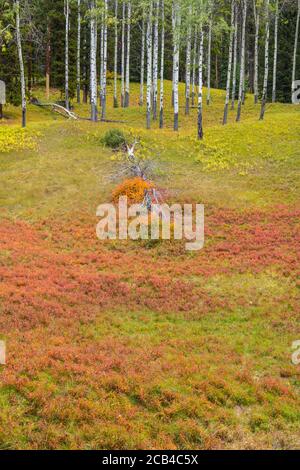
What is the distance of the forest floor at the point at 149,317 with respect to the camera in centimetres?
922

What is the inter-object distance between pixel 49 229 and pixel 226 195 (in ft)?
33.1

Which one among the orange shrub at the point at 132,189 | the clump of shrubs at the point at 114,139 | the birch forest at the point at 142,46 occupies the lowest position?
the orange shrub at the point at 132,189

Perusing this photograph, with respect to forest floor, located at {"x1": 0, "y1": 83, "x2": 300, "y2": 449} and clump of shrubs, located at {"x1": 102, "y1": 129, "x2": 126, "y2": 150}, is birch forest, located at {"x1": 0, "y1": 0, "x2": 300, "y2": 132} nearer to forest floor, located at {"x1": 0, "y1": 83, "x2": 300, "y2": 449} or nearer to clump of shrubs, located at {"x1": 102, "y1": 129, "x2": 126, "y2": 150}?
clump of shrubs, located at {"x1": 102, "y1": 129, "x2": 126, "y2": 150}

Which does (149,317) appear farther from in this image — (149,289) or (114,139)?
(114,139)

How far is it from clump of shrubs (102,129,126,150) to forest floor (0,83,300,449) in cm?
372

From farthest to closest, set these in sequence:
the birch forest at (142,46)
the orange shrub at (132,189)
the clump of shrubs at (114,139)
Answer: the birch forest at (142,46), the clump of shrubs at (114,139), the orange shrub at (132,189)

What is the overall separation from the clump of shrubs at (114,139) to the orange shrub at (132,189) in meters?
8.22

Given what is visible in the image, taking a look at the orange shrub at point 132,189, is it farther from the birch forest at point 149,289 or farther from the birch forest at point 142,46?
the birch forest at point 142,46

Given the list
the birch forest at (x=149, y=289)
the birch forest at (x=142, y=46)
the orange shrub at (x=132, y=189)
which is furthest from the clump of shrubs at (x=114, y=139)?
the orange shrub at (x=132, y=189)

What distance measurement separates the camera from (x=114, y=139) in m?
32.1

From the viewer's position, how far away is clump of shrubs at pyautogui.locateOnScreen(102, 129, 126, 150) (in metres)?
32.1

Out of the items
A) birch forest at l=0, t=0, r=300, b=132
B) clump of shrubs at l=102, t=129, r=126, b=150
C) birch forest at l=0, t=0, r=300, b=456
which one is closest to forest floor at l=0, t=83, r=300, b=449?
birch forest at l=0, t=0, r=300, b=456

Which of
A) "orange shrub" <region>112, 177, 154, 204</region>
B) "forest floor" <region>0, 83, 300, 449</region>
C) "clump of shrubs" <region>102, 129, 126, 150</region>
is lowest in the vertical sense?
"forest floor" <region>0, 83, 300, 449</region>

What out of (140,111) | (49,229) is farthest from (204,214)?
(140,111)
